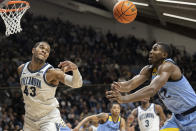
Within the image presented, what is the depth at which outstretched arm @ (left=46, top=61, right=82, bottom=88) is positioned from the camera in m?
4.66

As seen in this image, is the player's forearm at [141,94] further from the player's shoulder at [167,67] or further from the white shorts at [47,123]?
the white shorts at [47,123]

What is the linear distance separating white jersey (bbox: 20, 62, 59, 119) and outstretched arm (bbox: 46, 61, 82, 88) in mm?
100

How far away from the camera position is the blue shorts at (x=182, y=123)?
4.42 m

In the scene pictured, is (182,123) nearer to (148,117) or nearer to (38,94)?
(38,94)

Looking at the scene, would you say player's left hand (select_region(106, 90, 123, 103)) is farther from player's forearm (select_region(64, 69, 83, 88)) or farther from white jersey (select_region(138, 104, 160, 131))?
white jersey (select_region(138, 104, 160, 131))

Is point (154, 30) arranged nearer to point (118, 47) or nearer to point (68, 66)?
point (118, 47)

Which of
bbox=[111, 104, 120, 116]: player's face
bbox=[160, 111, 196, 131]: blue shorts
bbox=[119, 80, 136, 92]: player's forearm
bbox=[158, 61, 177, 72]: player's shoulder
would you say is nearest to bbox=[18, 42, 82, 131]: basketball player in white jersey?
bbox=[119, 80, 136, 92]: player's forearm

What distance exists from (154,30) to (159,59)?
16731 mm

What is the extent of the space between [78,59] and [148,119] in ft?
25.8

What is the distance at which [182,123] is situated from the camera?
447 cm

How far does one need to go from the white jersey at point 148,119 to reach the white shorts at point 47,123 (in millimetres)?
4650

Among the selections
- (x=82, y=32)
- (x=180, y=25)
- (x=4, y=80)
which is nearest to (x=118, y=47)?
(x=82, y=32)

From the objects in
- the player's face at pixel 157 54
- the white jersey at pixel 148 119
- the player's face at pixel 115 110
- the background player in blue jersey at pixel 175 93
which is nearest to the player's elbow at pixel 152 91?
the background player in blue jersey at pixel 175 93

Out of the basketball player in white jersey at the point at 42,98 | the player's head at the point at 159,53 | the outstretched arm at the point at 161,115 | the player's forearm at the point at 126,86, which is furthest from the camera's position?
the outstretched arm at the point at 161,115
